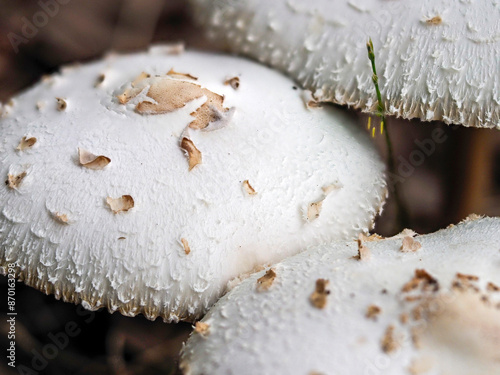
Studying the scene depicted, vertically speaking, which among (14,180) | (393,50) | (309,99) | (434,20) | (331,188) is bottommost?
(14,180)

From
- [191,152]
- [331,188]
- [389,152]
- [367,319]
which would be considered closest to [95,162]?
[191,152]

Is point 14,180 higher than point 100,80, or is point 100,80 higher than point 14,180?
point 100,80

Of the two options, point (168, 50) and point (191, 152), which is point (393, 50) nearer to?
point (191, 152)

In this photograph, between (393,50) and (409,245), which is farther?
(393,50)

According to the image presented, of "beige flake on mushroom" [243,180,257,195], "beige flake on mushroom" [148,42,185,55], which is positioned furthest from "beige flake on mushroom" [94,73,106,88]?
"beige flake on mushroom" [243,180,257,195]

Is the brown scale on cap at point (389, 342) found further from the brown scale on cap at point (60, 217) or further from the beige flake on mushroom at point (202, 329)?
the brown scale on cap at point (60, 217)

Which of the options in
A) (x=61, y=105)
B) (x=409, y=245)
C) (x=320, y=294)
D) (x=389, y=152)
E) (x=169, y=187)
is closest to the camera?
(x=320, y=294)
